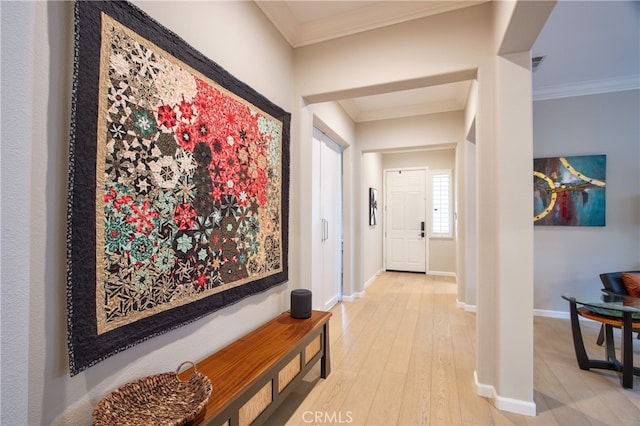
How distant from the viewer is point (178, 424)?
39.1 inches

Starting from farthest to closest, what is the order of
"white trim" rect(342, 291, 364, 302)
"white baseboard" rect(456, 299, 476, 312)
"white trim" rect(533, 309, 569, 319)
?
"white trim" rect(342, 291, 364, 302)
"white baseboard" rect(456, 299, 476, 312)
"white trim" rect(533, 309, 569, 319)

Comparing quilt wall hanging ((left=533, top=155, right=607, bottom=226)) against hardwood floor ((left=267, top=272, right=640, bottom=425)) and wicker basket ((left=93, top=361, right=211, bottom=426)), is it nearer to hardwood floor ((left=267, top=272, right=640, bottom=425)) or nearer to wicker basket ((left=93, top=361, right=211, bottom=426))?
hardwood floor ((left=267, top=272, right=640, bottom=425))

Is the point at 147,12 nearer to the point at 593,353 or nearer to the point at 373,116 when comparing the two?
the point at 373,116

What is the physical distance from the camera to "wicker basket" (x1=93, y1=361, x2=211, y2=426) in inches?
40.5

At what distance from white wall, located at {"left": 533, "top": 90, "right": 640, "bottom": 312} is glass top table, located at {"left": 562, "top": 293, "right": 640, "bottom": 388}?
121 cm

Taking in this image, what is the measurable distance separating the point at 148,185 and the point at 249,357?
1.07 m

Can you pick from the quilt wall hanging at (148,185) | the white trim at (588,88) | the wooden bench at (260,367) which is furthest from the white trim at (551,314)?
the quilt wall hanging at (148,185)

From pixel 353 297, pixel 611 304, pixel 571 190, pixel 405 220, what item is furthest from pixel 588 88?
pixel 353 297

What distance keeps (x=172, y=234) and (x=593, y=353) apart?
3711 millimetres

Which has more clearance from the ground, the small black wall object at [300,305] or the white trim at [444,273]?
the small black wall object at [300,305]

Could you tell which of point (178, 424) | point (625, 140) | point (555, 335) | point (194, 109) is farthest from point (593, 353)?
point (194, 109)

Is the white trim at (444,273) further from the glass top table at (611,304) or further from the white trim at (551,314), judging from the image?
the glass top table at (611,304)

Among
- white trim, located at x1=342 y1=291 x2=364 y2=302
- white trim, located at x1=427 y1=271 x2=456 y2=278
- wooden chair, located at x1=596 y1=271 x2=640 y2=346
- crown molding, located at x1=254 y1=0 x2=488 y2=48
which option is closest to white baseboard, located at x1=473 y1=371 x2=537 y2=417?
wooden chair, located at x1=596 y1=271 x2=640 y2=346
